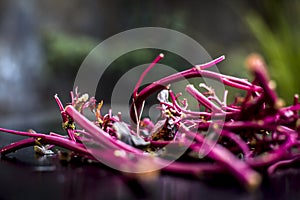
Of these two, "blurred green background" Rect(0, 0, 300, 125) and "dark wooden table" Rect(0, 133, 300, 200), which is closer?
"dark wooden table" Rect(0, 133, 300, 200)

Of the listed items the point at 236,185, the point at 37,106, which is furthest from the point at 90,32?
the point at 236,185

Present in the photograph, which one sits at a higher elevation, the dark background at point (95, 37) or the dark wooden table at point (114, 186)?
the dark background at point (95, 37)

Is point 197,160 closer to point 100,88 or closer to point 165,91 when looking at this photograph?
point 165,91

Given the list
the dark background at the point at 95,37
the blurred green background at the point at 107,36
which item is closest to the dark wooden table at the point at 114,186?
the dark background at the point at 95,37

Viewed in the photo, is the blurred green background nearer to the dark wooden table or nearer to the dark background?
the dark background

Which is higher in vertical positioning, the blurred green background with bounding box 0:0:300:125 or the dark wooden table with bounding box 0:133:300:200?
the blurred green background with bounding box 0:0:300:125

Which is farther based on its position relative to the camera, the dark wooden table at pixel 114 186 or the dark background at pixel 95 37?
the dark background at pixel 95 37

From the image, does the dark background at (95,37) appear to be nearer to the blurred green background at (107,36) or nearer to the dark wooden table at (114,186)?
the blurred green background at (107,36)

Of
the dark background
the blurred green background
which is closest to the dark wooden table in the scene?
the dark background
